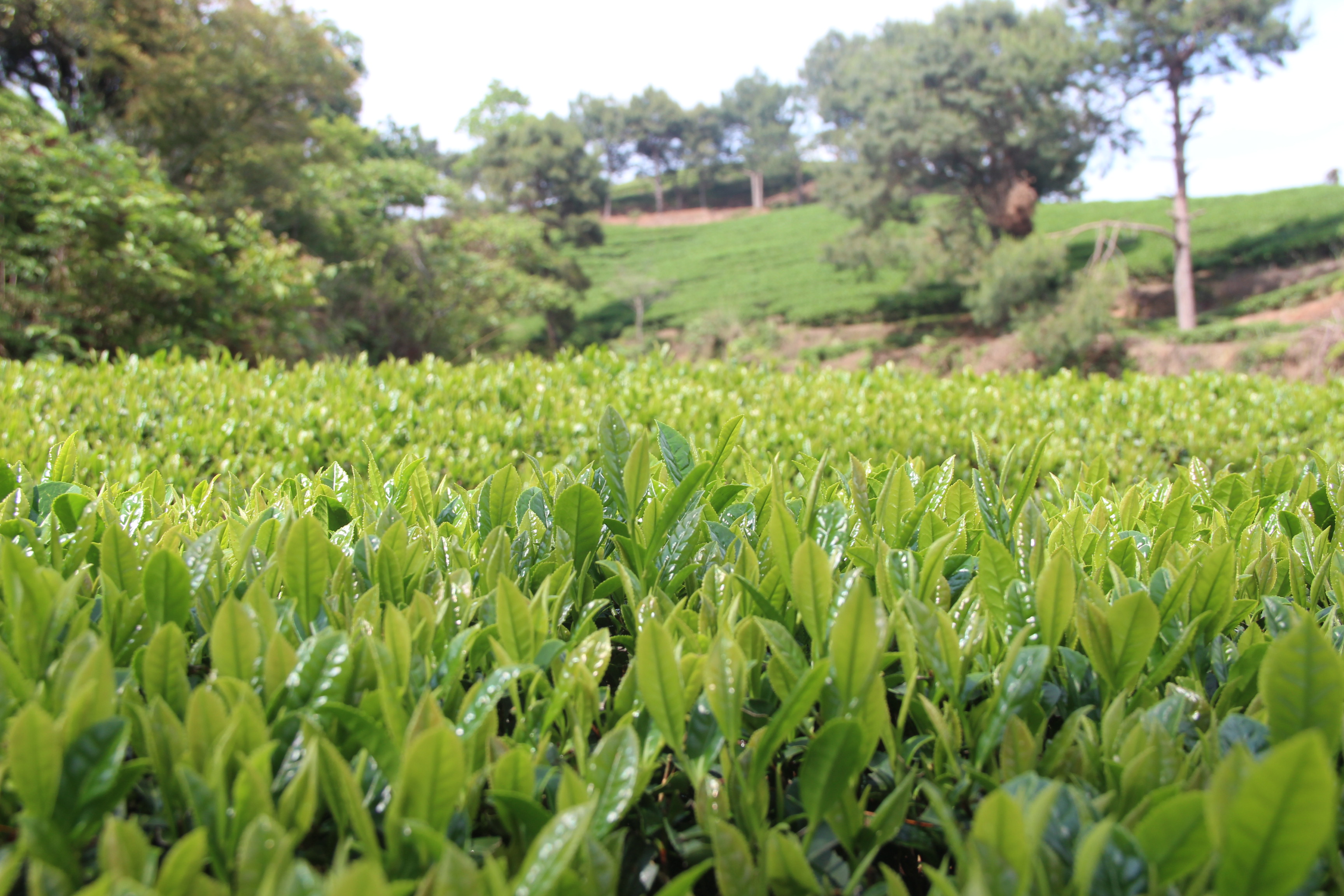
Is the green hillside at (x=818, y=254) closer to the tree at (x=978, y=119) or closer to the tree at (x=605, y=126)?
the tree at (x=978, y=119)

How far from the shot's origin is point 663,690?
2.43 feet

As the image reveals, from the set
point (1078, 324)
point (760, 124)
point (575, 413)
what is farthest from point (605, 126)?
point (575, 413)

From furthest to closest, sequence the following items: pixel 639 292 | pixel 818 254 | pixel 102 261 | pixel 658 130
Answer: pixel 658 130 < pixel 818 254 < pixel 639 292 < pixel 102 261

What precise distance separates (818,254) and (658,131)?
30990 mm

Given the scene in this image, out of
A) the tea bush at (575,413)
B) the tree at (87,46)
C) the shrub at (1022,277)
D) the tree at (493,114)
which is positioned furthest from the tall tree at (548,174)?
the tea bush at (575,413)

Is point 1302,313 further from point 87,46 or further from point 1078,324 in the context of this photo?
point 87,46

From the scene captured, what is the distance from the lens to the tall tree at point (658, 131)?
60.7 metres

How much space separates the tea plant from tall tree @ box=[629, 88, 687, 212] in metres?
63.7

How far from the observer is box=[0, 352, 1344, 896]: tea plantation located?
0.59 meters

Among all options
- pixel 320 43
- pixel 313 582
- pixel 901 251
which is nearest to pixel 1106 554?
pixel 313 582

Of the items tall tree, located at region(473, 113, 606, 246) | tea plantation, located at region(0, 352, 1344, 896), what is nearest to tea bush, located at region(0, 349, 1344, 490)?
tea plantation, located at region(0, 352, 1344, 896)

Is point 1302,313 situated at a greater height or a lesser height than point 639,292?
lesser

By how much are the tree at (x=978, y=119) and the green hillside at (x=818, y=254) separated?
330 centimetres

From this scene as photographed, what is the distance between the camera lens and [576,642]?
928 mm
